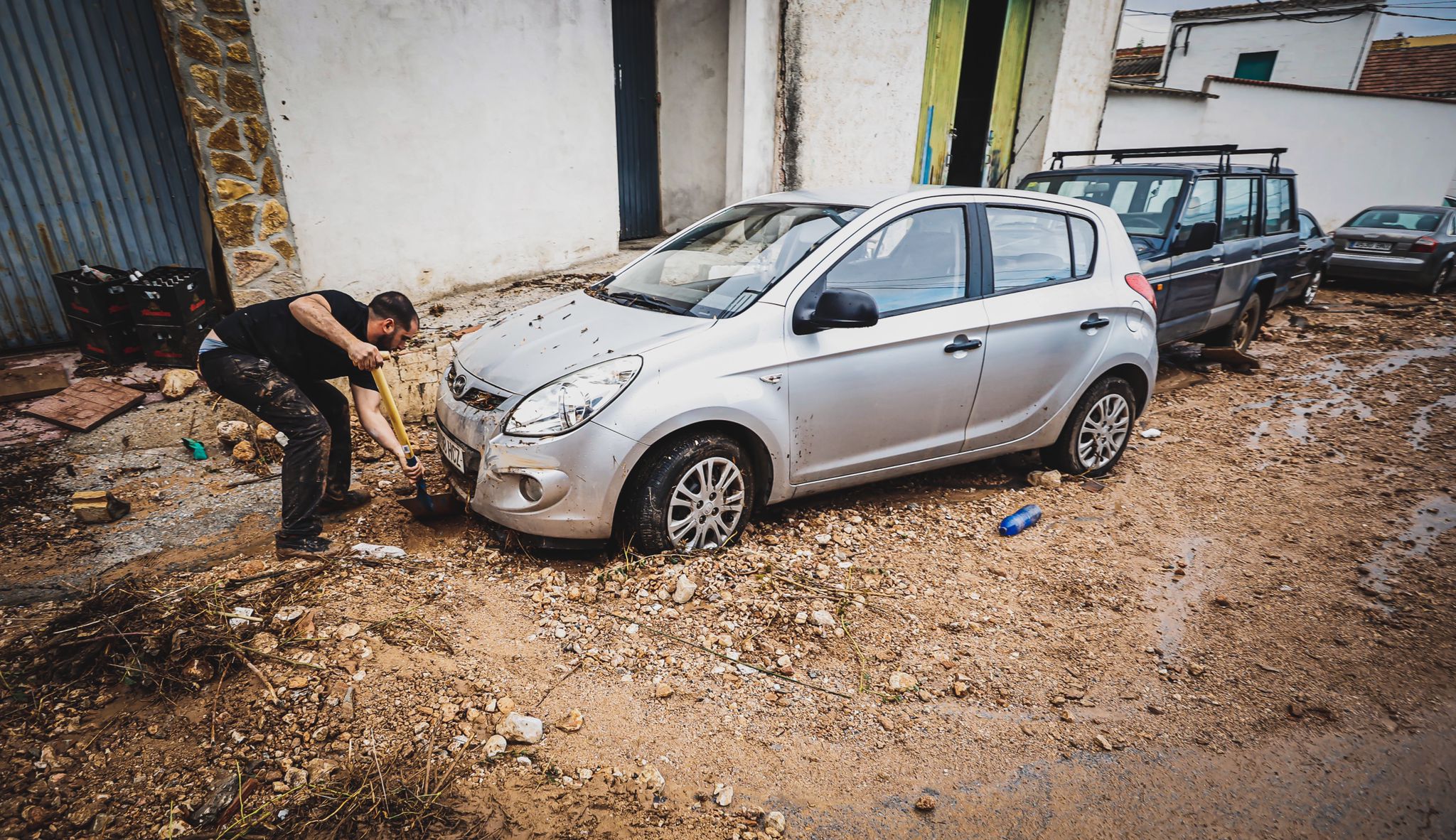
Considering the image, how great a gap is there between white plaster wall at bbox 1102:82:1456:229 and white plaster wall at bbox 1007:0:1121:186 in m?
3.94

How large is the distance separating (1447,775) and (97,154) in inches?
330

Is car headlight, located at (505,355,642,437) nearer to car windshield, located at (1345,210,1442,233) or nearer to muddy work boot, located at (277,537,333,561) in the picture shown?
muddy work boot, located at (277,537,333,561)

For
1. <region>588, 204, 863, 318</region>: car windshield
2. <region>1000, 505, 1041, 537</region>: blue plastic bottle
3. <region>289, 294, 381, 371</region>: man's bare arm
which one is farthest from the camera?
<region>1000, 505, 1041, 537</region>: blue plastic bottle

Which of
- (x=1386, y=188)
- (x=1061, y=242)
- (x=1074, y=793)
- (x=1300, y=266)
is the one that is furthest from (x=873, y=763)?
(x=1386, y=188)

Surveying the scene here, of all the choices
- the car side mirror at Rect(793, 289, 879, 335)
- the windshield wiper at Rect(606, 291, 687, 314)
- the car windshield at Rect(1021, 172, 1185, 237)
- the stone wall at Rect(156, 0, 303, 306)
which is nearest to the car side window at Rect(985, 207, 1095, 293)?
the car side mirror at Rect(793, 289, 879, 335)

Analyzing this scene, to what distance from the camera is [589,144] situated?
6.98 m

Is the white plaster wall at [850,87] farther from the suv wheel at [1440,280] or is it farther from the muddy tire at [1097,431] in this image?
the suv wheel at [1440,280]

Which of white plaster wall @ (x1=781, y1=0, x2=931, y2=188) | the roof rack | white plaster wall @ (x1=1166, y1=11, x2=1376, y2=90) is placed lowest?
the roof rack

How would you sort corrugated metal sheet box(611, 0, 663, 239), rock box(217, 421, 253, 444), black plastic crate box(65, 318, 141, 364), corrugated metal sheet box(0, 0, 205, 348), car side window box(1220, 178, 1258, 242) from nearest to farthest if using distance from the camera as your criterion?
rock box(217, 421, 253, 444) < corrugated metal sheet box(0, 0, 205, 348) < black plastic crate box(65, 318, 141, 364) < car side window box(1220, 178, 1258, 242) < corrugated metal sheet box(611, 0, 663, 239)

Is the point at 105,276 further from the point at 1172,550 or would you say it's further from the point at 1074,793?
the point at 1172,550

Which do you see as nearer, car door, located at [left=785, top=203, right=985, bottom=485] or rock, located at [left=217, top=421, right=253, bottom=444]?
car door, located at [left=785, top=203, right=985, bottom=485]

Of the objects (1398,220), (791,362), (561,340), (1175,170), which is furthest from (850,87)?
(1398,220)

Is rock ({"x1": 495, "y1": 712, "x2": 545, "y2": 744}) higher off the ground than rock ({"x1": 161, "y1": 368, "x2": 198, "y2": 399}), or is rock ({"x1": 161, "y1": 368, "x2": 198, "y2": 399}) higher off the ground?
rock ({"x1": 161, "y1": 368, "x2": 198, "y2": 399})

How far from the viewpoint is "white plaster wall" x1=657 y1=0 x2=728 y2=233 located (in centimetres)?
784
